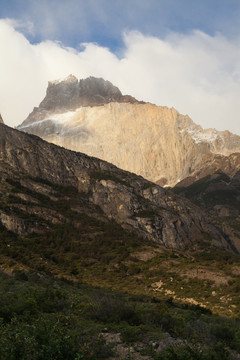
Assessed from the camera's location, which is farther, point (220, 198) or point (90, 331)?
point (220, 198)

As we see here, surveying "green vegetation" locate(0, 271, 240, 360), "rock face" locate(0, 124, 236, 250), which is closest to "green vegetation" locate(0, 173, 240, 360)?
"green vegetation" locate(0, 271, 240, 360)

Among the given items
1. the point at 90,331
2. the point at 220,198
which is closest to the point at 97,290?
the point at 90,331

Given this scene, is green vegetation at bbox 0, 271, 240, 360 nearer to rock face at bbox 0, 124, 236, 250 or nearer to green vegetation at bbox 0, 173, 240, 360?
green vegetation at bbox 0, 173, 240, 360

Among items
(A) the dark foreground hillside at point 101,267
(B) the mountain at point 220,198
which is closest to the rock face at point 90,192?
(A) the dark foreground hillside at point 101,267

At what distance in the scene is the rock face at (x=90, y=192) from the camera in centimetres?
8369

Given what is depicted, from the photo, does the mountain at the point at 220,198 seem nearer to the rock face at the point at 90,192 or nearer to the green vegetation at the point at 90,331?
the rock face at the point at 90,192

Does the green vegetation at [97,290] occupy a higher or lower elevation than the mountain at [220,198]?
lower

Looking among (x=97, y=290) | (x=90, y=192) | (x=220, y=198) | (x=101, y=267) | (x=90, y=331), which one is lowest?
(x=101, y=267)

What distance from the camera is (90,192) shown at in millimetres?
97250

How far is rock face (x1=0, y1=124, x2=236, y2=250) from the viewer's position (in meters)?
83.7

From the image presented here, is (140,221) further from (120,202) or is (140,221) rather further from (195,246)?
(195,246)

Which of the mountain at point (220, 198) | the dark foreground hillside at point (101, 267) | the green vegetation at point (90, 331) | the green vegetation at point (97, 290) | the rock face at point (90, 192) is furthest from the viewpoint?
the mountain at point (220, 198)

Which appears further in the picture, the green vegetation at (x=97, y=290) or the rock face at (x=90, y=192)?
the rock face at (x=90, y=192)

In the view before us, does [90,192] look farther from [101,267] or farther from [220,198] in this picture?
[220,198]
